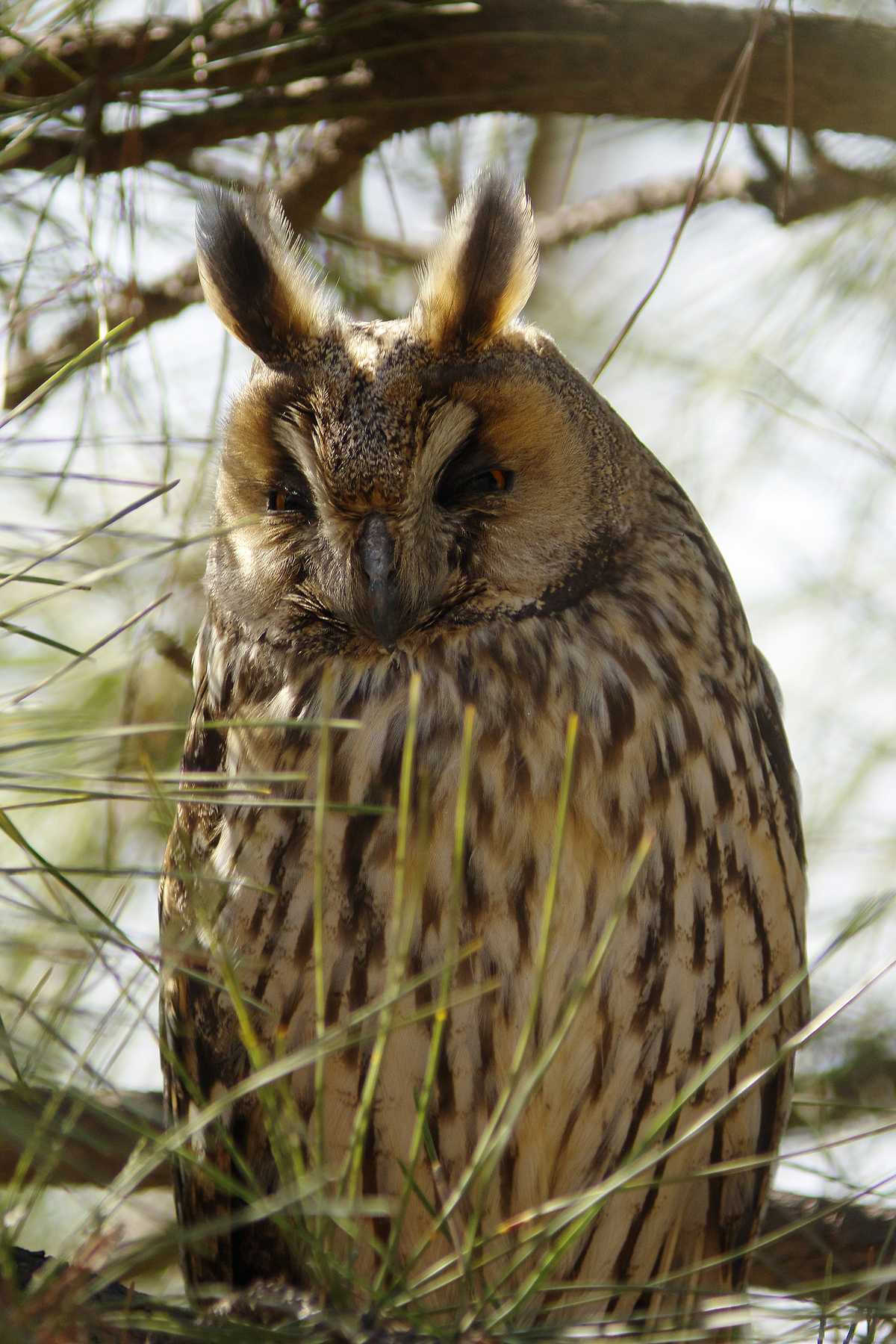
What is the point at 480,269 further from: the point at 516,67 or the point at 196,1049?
the point at 196,1049

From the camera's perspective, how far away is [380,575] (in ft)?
5.07

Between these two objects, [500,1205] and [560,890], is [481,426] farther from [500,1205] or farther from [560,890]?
[500,1205]

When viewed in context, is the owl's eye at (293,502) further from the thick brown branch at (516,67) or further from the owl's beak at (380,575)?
the thick brown branch at (516,67)

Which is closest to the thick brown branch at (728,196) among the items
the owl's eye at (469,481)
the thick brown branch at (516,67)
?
the thick brown branch at (516,67)

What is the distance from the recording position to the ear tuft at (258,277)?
71.4 inches

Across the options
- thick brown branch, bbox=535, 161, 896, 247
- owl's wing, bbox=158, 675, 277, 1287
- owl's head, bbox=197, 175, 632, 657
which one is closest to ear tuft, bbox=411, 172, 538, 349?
owl's head, bbox=197, 175, 632, 657

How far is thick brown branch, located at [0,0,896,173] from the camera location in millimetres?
1914

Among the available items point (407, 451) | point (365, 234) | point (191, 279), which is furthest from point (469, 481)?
point (365, 234)

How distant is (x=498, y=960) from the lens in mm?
1623

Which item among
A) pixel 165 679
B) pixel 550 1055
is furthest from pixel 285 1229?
pixel 165 679

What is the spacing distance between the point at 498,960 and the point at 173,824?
2.20 feet

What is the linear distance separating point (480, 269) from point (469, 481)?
0.33 metres

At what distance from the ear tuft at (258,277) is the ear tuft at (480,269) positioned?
18 cm

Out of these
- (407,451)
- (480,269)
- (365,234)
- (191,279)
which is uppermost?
(365,234)
